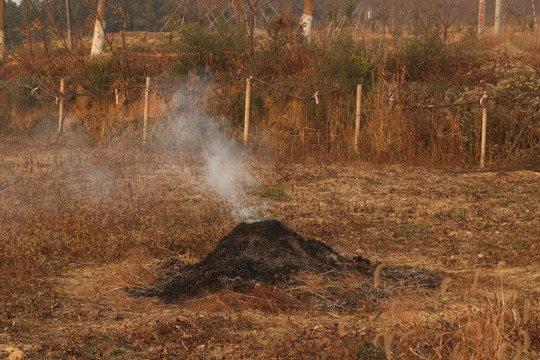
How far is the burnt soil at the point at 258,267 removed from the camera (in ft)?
17.8

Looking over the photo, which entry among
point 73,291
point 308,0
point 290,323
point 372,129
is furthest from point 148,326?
point 308,0

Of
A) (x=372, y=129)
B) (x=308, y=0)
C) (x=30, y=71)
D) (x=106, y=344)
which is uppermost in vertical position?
(x=308, y=0)

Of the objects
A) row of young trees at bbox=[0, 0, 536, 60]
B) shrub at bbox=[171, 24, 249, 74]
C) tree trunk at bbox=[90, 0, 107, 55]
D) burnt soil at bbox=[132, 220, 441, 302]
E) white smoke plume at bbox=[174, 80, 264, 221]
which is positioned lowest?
burnt soil at bbox=[132, 220, 441, 302]

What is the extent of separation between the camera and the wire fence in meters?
13.8

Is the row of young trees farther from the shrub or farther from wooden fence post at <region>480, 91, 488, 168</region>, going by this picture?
wooden fence post at <region>480, 91, 488, 168</region>

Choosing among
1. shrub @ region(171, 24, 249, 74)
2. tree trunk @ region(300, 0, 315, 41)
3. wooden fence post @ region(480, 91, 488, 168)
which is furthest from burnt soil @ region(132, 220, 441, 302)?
tree trunk @ region(300, 0, 315, 41)

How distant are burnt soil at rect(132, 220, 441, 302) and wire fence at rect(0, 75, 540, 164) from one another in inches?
316

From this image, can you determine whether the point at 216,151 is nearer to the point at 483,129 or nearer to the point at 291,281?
the point at 483,129

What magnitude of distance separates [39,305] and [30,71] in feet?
54.8

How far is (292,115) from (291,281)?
10.7 m

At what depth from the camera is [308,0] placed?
2005cm

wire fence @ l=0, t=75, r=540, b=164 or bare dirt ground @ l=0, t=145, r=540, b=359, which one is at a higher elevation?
wire fence @ l=0, t=75, r=540, b=164

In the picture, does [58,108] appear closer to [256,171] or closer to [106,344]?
[256,171]

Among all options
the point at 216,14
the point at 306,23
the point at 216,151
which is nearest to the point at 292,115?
the point at 216,151
